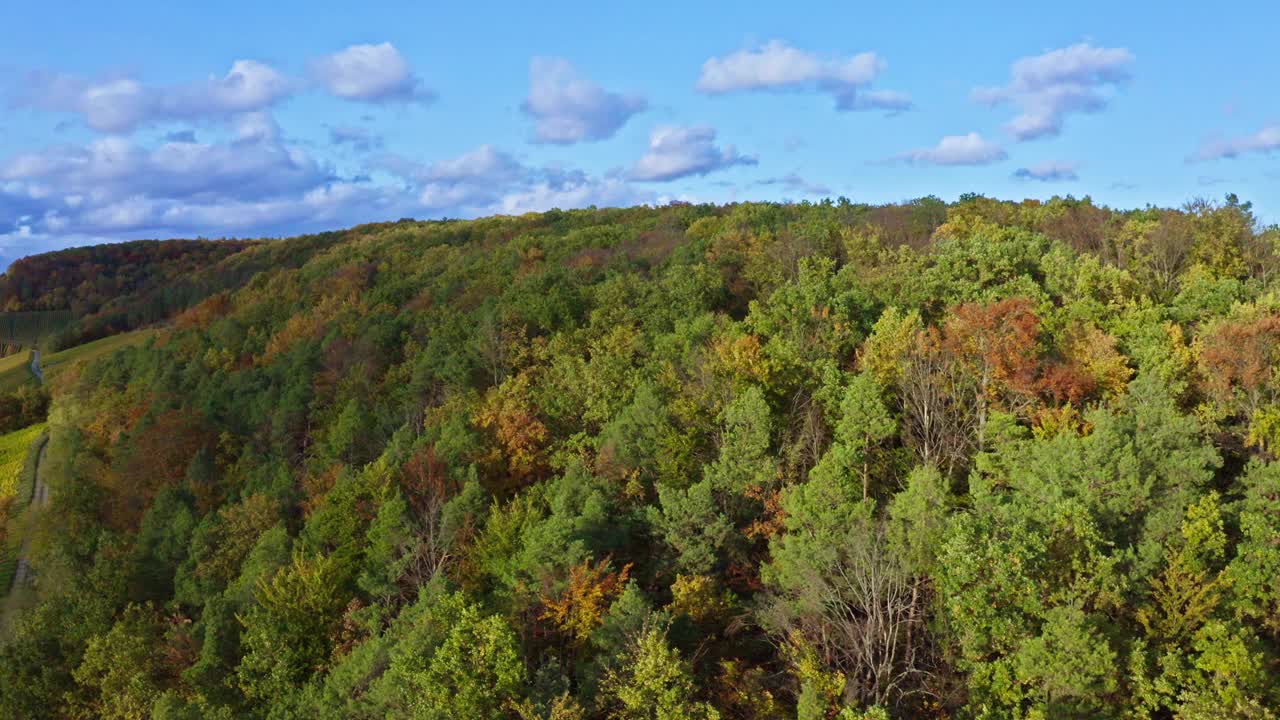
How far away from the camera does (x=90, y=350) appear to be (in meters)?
154

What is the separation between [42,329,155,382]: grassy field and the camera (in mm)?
143875

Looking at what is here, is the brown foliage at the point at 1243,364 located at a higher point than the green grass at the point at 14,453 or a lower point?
higher

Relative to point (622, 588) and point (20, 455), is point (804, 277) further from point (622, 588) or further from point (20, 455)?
point (20, 455)

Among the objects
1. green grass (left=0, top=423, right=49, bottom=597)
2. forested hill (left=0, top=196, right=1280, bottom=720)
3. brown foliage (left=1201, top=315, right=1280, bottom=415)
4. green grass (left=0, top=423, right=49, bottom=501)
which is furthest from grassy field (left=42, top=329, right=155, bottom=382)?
brown foliage (left=1201, top=315, right=1280, bottom=415)

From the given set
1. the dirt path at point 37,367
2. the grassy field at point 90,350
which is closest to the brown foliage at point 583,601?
the dirt path at point 37,367

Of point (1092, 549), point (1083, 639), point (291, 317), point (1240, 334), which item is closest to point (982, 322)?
point (1240, 334)

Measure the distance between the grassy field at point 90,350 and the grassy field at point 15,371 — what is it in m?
2.83

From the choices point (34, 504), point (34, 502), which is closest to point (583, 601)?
point (34, 504)

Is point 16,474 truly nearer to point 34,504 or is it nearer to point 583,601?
point 34,504

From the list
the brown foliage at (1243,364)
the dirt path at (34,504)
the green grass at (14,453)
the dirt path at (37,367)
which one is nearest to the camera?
the brown foliage at (1243,364)

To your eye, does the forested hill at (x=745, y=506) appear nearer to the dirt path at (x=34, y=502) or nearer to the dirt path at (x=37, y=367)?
the dirt path at (x=34, y=502)

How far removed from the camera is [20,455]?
4048 inches

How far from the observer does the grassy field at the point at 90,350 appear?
472ft

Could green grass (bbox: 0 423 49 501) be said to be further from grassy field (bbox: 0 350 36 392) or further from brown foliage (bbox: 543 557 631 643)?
brown foliage (bbox: 543 557 631 643)
